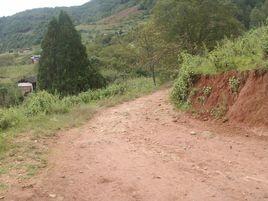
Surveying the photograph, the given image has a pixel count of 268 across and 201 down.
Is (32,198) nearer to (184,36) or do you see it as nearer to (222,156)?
(222,156)

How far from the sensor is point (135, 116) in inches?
465

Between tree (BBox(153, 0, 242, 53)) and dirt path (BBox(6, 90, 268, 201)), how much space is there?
10245mm

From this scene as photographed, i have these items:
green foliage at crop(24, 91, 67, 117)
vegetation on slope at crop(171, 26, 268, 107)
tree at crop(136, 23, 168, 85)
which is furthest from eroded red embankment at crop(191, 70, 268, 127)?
tree at crop(136, 23, 168, 85)

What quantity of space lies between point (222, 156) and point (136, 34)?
15918 millimetres

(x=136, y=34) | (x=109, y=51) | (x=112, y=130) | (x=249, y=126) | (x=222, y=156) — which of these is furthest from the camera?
(x=109, y=51)

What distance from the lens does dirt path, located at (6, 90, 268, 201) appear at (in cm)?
595

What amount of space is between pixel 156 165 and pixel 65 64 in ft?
65.5

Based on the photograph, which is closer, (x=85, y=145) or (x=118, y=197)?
(x=118, y=197)

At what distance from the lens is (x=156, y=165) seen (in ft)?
23.5

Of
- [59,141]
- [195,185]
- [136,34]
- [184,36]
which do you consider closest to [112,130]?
[59,141]

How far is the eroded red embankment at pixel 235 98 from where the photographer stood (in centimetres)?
867

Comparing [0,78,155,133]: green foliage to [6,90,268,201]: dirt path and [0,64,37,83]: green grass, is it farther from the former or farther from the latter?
[0,64,37,83]: green grass

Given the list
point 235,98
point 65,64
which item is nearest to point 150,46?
point 65,64

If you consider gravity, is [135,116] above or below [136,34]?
below
